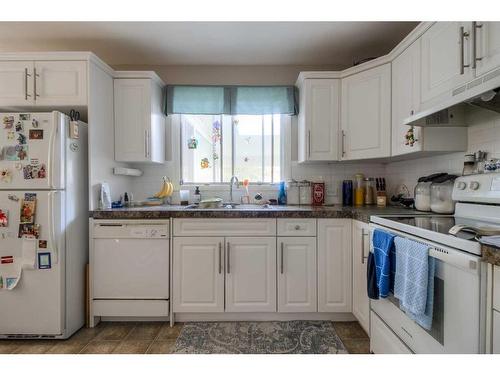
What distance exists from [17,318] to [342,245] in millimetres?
2452

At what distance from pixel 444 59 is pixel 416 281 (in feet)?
4.33

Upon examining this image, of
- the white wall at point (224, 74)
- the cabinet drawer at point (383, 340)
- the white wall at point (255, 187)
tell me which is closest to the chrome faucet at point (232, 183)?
the white wall at point (255, 187)

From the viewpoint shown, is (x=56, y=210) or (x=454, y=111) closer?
(x=454, y=111)

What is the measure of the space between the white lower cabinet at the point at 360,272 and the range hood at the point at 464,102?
2.61 ft

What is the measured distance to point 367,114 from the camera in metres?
2.35

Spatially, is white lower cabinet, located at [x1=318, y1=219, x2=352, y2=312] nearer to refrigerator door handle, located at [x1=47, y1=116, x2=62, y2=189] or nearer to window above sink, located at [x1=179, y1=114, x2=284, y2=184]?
window above sink, located at [x1=179, y1=114, x2=284, y2=184]

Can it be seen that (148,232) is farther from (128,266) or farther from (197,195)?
(197,195)

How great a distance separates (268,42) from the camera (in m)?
2.45

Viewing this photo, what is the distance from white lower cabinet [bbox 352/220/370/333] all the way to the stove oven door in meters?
0.59

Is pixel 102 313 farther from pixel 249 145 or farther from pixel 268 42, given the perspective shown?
pixel 268 42

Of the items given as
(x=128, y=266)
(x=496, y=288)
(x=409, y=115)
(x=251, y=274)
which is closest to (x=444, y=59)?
(x=409, y=115)

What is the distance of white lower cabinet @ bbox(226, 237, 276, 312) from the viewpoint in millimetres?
2168

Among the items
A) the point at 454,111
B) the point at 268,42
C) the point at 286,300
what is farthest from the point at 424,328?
the point at 268,42

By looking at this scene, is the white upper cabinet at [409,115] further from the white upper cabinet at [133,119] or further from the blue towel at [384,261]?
the white upper cabinet at [133,119]
